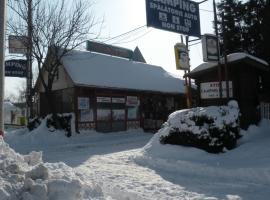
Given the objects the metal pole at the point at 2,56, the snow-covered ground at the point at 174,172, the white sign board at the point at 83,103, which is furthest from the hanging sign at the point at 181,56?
the metal pole at the point at 2,56

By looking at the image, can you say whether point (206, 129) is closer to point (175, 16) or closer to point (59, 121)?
point (175, 16)

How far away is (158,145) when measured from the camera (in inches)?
582

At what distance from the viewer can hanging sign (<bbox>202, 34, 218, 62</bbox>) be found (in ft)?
56.0

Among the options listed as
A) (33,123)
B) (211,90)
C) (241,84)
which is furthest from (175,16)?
(33,123)

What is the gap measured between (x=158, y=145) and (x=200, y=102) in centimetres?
647

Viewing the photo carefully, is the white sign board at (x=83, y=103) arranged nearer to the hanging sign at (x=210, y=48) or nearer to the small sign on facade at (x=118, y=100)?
the small sign on facade at (x=118, y=100)

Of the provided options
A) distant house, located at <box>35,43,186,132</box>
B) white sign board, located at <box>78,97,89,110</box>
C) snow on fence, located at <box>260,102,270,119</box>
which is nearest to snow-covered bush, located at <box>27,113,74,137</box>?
distant house, located at <box>35,43,186,132</box>

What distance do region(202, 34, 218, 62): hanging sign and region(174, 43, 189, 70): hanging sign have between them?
133 inches

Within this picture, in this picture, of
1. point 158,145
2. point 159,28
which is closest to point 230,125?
point 158,145

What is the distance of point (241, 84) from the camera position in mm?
19422

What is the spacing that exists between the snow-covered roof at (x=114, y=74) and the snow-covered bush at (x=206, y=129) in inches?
469

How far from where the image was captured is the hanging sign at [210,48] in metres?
17.1

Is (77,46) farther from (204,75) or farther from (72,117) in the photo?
(204,75)

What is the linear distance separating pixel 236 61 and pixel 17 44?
13.7 m
